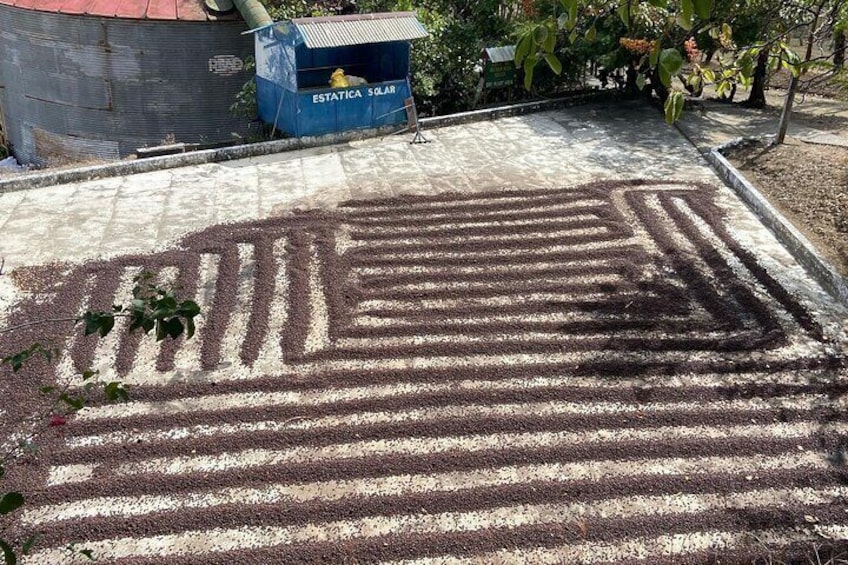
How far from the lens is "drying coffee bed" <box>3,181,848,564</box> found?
17.6ft

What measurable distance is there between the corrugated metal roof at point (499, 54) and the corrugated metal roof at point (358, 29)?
1550 mm

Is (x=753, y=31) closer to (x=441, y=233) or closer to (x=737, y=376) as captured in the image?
(x=441, y=233)

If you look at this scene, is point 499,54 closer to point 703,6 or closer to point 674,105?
point 674,105

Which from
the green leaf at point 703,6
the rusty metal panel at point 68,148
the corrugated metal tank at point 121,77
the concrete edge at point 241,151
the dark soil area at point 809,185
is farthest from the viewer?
the rusty metal panel at point 68,148

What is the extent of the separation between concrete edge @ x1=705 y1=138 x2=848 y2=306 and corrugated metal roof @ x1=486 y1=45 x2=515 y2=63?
408 centimetres

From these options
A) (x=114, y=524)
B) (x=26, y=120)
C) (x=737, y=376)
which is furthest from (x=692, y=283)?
(x=26, y=120)

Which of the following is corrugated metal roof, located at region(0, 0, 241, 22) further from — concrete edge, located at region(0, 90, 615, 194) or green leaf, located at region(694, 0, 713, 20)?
green leaf, located at region(694, 0, 713, 20)

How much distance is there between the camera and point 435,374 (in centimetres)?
700

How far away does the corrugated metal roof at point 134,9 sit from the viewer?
44.2 feet

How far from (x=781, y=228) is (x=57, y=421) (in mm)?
8294

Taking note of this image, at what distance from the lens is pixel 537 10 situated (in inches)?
570

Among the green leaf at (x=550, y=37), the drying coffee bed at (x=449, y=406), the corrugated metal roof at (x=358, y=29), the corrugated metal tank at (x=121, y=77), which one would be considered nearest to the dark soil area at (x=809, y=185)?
the drying coffee bed at (x=449, y=406)

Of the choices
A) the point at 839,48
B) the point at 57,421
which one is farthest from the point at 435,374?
the point at 839,48

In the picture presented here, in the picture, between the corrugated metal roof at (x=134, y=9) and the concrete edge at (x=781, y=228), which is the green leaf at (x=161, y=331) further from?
the corrugated metal roof at (x=134, y=9)
